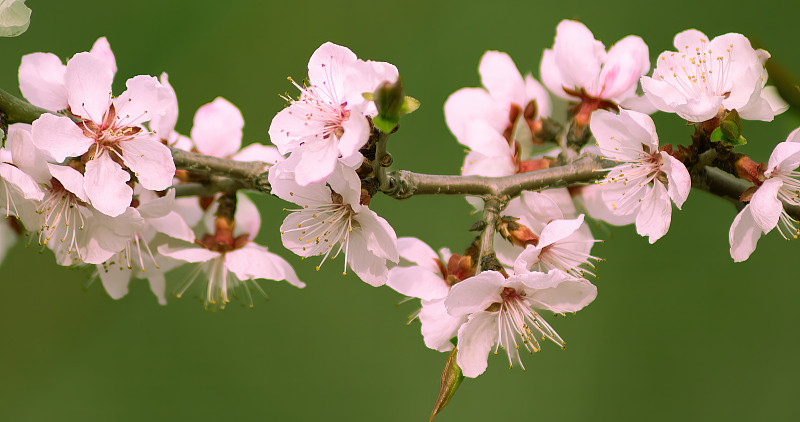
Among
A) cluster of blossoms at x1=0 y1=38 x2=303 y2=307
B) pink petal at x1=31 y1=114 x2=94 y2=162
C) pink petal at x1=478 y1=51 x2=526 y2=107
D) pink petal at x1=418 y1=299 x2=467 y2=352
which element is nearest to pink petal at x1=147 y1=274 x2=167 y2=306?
cluster of blossoms at x1=0 y1=38 x2=303 y2=307

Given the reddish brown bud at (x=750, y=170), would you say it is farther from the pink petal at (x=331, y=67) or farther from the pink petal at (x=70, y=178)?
the pink petal at (x=70, y=178)

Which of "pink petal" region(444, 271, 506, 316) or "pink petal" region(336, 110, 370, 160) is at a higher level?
"pink petal" region(336, 110, 370, 160)

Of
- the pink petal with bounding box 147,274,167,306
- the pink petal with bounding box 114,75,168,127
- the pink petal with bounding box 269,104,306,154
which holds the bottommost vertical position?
the pink petal with bounding box 147,274,167,306

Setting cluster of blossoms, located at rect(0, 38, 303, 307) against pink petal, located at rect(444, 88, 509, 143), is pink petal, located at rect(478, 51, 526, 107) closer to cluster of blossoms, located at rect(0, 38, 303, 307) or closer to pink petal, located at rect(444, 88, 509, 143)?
pink petal, located at rect(444, 88, 509, 143)

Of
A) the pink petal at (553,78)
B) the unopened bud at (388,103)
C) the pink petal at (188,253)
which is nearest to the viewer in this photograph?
the unopened bud at (388,103)

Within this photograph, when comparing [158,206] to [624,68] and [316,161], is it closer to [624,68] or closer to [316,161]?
[316,161]

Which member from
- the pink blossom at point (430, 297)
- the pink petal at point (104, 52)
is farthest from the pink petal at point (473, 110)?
the pink petal at point (104, 52)

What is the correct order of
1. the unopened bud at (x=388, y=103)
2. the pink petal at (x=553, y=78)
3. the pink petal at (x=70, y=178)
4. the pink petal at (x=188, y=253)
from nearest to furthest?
the unopened bud at (x=388, y=103)
the pink petal at (x=70, y=178)
the pink petal at (x=188, y=253)
the pink petal at (x=553, y=78)

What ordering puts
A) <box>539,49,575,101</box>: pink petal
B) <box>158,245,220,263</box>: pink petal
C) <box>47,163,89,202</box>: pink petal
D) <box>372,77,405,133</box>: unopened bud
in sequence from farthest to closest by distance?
<box>539,49,575,101</box>: pink petal < <box>158,245,220,263</box>: pink petal < <box>47,163,89,202</box>: pink petal < <box>372,77,405,133</box>: unopened bud

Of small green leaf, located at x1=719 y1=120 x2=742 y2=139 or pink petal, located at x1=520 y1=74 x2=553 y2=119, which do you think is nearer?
small green leaf, located at x1=719 y1=120 x2=742 y2=139

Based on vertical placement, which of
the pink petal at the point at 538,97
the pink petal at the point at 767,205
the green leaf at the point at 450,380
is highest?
the pink petal at the point at 538,97

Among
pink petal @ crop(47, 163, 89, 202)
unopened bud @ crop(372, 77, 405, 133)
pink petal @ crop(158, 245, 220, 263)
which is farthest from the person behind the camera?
pink petal @ crop(158, 245, 220, 263)
